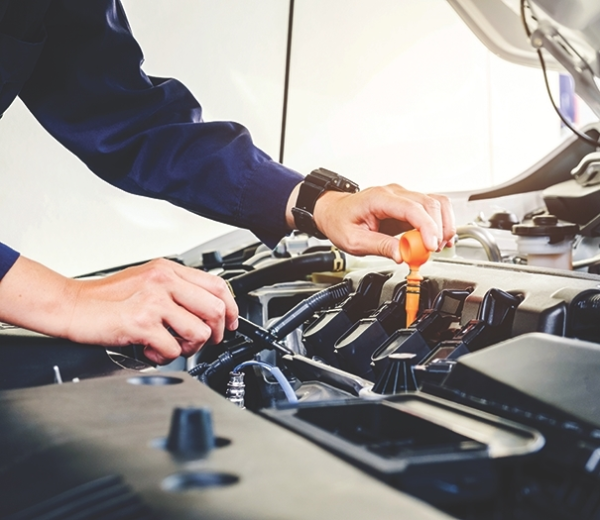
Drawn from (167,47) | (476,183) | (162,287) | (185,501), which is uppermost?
(167,47)

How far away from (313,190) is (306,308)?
0.67ft

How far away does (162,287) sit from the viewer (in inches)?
33.4

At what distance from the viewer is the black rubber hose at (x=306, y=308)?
3.43ft

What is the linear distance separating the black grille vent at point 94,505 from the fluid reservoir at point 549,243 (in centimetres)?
112

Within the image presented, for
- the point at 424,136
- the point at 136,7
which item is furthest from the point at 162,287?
the point at 424,136

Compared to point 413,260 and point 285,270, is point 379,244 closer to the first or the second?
point 413,260

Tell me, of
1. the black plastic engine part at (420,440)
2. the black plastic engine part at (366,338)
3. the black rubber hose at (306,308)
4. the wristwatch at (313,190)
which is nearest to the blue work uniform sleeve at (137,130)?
the wristwatch at (313,190)

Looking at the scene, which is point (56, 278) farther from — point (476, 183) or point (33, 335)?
point (476, 183)

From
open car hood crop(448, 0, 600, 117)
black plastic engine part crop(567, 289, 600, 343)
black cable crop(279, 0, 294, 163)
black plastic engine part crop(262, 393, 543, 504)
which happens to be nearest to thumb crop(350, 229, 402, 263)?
black plastic engine part crop(567, 289, 600, 343)

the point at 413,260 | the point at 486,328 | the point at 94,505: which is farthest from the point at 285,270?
the point at 94,505

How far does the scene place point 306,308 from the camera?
108 centimetres

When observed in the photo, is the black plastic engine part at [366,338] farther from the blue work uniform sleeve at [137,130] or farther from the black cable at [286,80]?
the black cable at [286,80]

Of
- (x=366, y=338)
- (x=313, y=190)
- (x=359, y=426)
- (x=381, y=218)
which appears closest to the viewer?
(x=359, y=426)

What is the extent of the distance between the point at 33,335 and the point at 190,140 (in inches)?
18.5
